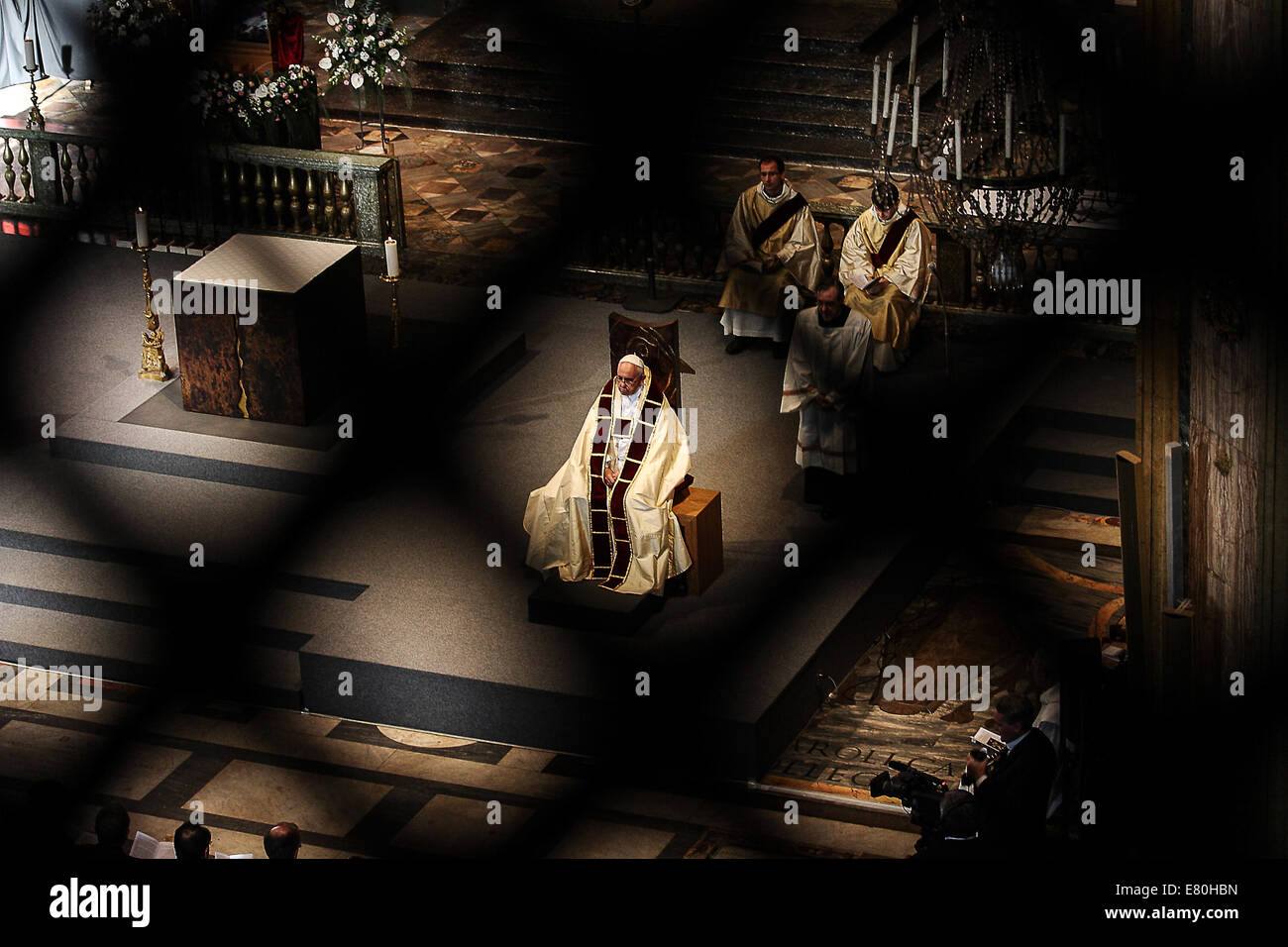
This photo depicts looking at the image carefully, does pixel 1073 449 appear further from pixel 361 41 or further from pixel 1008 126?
pixel 361 41

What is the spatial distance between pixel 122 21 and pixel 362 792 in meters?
7.37

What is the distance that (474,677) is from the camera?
409 inches

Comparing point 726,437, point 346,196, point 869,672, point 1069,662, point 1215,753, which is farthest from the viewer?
point 346,196

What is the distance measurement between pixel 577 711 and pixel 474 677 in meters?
0.46

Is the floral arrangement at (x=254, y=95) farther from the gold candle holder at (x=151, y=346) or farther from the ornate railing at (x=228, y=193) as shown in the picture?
the gold candle holder at (x=151, y=346)

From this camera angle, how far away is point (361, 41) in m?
14.9

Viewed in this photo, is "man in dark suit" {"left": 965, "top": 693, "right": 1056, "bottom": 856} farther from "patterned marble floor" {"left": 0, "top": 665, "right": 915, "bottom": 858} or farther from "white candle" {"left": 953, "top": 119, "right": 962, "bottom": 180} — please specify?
"white candle" {"left": 953, "top": 119, "right": 962, "bottom": 180}

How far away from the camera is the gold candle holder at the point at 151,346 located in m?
12.7

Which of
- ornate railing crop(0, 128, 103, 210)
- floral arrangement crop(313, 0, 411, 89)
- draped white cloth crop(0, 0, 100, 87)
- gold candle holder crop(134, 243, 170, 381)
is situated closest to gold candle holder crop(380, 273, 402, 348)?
gold candle holder crop(134, 243, 170, 381)

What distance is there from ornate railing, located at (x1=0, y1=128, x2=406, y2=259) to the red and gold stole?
170 inches

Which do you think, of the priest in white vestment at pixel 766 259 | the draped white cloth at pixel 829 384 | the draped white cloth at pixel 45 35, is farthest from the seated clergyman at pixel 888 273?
the draped white cloth at pixel 45 35

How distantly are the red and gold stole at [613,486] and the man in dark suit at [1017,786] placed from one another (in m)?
2.34
